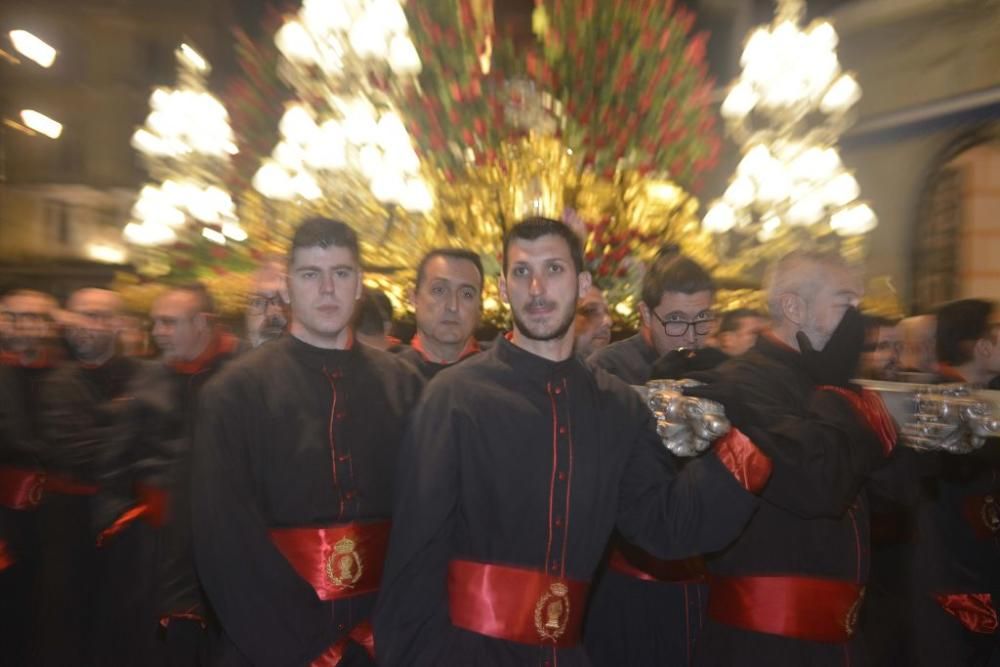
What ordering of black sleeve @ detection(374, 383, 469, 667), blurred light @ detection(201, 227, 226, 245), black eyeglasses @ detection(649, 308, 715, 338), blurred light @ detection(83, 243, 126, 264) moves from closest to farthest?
black sleeve @ detection(374, 383, 469, 667)
black eyeglasses @ detection(649, 308, 715, 338)
blurred light @ detection(201, 227, 226, 245)
blurred light @ detection(83, 243, 126, 264)

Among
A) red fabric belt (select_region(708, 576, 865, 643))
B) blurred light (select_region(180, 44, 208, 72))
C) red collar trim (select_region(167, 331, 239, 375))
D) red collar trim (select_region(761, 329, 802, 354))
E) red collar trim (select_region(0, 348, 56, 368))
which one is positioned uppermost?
blurred light (select_region(180, 44, 208, 72))

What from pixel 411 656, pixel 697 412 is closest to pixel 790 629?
pixel 697 412

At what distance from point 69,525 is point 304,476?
372cm

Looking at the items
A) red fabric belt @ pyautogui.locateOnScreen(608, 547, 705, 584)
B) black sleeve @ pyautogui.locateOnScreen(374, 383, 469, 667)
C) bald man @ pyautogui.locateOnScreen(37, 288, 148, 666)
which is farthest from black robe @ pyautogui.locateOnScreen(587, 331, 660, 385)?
bald man @ pyautogui.locateOnScreen(37, 288, 148, 666)

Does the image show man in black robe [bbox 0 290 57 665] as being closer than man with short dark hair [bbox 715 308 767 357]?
No

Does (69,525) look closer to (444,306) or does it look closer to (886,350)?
(444,306)

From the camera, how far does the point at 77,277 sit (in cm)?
2581

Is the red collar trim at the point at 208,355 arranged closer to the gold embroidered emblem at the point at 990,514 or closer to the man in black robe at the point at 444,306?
the man in black robe at the point at 444,306

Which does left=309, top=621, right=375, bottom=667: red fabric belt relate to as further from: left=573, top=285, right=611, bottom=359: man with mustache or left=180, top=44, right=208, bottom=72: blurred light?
left=180, top=44, right=208, bottom=72: blurred light

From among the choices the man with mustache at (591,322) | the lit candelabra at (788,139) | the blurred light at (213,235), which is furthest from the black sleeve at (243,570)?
the lit candelabra at (788,139)

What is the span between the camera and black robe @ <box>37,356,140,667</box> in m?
6.20

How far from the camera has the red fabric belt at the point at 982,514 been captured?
499cm

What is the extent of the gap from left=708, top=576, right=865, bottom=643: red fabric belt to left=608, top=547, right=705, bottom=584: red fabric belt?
1.13 metres

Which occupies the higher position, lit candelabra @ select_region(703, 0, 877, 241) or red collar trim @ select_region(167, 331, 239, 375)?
lit candelabra @ select_region(703, 0, 877, 241)
